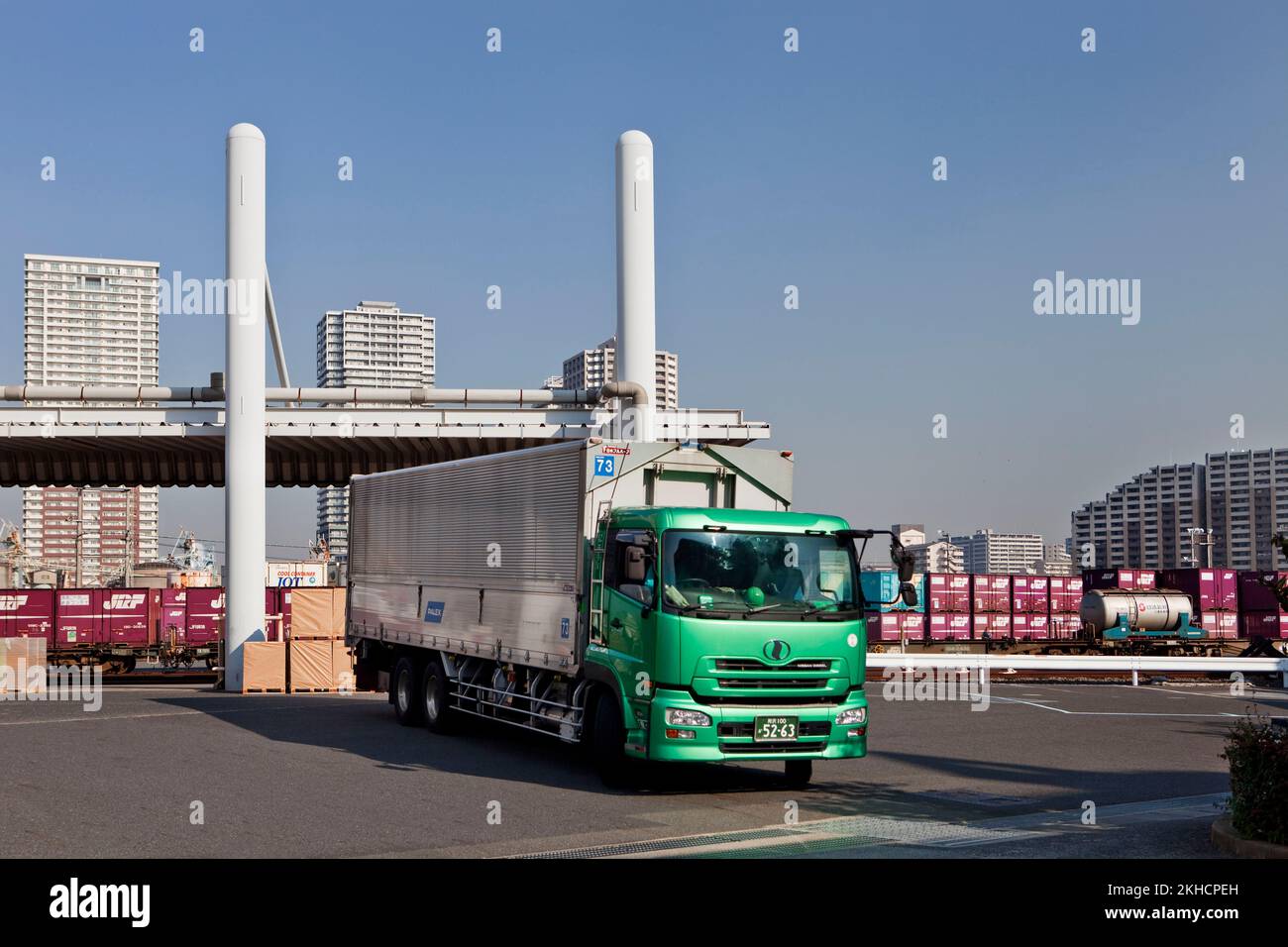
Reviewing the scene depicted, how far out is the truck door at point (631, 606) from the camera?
12968 mm

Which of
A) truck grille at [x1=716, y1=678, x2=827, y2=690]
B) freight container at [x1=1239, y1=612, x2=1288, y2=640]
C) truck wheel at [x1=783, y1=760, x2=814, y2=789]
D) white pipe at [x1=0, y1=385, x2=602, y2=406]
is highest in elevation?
white pipe at [x1=0, y1=385, x2=602, y2=406]

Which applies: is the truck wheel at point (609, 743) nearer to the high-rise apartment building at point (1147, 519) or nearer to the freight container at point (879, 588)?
the freight container at point (879, 588)

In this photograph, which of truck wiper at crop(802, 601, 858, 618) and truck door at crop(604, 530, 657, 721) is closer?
truck door at crop(604, 530, 657, 721)

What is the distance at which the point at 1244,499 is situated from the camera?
482ft

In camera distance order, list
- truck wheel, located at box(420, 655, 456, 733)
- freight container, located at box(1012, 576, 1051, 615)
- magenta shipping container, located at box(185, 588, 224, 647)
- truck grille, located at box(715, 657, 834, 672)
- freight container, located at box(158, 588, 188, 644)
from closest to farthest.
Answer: truck grille, located at box(715, 657, 834, 672) → truck wheel, located at box(420, 655, 456, 733) → freight container, located at box(158, 588, 188, 644) → magenta shipping container, located at box(185, 588, 224, 647) → freight container, located at box(1012, 576, 1051, 615)

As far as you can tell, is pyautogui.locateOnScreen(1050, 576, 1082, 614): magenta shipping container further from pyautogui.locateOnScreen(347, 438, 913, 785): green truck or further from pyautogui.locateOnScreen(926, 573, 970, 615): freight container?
pyautogui.locateOnScreen(347, 438, 913, 785): green truck

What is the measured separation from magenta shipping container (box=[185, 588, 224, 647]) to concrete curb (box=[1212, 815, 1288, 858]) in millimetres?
33526

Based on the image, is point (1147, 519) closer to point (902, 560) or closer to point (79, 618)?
point (79, 618)

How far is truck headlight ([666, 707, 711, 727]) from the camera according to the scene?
12.6m

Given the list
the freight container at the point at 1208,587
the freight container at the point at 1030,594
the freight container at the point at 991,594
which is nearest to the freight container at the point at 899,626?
the freight container at the point at 991,594

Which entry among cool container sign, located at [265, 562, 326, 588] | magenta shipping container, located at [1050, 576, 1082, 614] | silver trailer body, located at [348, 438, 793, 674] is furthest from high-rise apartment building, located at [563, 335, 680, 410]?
silver trailer body, located at [348, 438, 793, 674]

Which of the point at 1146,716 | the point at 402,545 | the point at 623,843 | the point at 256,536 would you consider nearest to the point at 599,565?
the point at 623,843

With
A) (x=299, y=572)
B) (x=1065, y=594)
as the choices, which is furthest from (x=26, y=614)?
(x=299, y=572)
